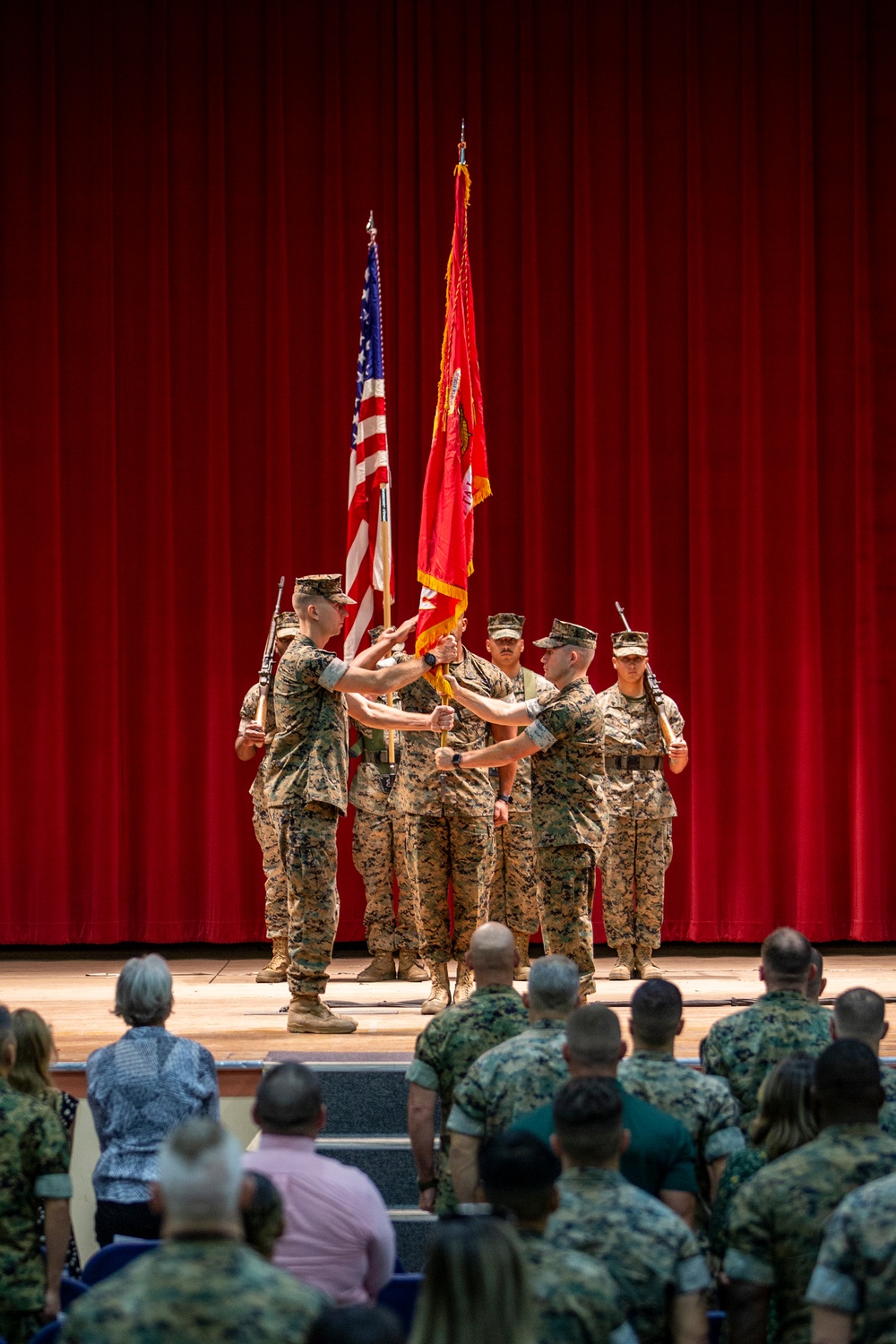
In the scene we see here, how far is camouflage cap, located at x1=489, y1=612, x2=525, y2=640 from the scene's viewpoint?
26.6ft

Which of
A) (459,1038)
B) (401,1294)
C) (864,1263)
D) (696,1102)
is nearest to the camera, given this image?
(864,1263)

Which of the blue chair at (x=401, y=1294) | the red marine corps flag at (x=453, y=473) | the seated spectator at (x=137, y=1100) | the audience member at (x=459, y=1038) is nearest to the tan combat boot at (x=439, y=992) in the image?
the red marine corps flag at (x=453, y=473)

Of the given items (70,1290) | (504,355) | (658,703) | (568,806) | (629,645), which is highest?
(504,355)

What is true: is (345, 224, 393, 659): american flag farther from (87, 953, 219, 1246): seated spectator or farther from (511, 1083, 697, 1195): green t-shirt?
(511, 1083, 697, 1195): green t-shirt

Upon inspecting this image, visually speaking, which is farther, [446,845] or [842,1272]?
[446,845]

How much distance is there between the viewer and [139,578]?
9.51 m

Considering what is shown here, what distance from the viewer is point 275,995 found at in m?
7.33

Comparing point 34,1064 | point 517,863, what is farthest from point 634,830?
point 34,1064

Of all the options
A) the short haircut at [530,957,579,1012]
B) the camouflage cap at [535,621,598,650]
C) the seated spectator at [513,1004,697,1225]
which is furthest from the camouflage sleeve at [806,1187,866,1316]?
the camouflage cap at [535,621,598,650]

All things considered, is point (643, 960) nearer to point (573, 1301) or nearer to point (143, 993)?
point (143, 993)

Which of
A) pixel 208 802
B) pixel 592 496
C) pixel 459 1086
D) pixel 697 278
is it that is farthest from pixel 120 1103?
pixel 697 278

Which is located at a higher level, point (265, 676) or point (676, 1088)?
point (265, 676)

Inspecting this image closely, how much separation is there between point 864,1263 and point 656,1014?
1030 mm

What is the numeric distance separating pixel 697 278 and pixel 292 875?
A: 5.32m
